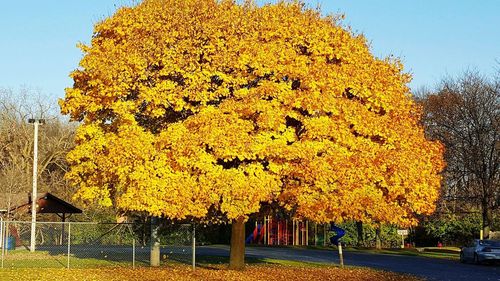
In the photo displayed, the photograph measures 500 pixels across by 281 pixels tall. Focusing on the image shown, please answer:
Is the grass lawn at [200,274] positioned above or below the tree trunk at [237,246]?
below

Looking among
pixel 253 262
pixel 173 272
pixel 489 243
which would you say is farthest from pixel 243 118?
pixel 489 243

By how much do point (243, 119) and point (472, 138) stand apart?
2714 cm

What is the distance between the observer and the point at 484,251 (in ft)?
131

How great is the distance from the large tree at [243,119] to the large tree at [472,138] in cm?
2037

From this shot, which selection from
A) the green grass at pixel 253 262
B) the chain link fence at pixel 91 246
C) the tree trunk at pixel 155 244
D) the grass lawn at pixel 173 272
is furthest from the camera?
the green grass at pixel 253 262

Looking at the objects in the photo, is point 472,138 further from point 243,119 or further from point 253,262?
point 243,119

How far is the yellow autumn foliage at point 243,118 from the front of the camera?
25.7 metres

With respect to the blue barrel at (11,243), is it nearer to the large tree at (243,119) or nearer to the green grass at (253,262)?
the green grass at (253,262)

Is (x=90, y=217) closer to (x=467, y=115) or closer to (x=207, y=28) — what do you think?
(x=467, y=115)

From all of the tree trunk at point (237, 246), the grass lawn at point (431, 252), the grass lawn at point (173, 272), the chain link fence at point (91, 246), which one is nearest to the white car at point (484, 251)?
the grass lawn at point (431, 252)

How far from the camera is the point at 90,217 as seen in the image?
6322 cm

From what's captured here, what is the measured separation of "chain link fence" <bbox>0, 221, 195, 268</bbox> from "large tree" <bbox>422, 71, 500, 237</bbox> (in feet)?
57.8

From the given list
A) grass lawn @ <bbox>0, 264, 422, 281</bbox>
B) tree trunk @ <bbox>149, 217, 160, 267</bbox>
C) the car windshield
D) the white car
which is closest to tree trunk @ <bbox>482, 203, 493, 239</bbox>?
the white car

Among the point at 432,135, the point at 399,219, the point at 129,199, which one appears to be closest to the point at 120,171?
the point at 129,199
